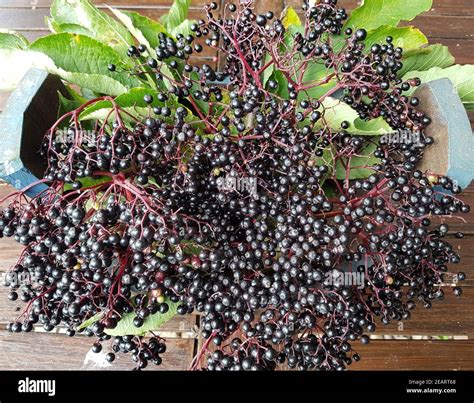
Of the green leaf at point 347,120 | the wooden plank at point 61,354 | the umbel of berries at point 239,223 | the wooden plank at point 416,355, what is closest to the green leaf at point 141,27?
the umbel of berries at point 239,223

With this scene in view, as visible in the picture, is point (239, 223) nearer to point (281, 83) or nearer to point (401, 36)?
point (281, 83)

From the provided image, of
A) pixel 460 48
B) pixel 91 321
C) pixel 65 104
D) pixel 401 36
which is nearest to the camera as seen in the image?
pixel 91 321

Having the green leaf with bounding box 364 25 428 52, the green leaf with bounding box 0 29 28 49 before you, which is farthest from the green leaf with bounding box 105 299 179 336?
the green leaf with bounding box 364 25 428 52

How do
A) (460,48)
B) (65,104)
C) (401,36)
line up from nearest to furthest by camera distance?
(65,104) → (401,36) → (460,48)

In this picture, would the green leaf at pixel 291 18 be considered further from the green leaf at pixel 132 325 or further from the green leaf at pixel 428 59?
the green leaf at pixel 132 325

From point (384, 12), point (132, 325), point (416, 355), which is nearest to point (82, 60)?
point (132, 325)

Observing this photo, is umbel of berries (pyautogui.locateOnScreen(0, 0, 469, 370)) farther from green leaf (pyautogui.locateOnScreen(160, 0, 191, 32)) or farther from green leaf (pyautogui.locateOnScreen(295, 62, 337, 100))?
green leaf (pyautogui.locateOnScreen(160, 0, 191, 32))
